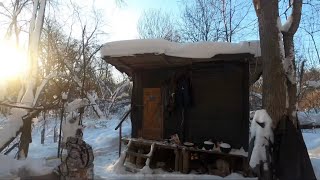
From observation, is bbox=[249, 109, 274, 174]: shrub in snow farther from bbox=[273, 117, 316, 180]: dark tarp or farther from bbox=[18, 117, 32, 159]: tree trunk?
bbox=[18, 117, 32, 159]: tree trunk

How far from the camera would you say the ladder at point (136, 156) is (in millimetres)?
9760

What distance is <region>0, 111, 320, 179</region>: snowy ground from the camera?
6.61m

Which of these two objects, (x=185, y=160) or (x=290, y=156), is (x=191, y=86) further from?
(x=290, y=156)

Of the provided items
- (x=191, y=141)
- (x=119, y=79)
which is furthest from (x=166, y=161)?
(x=119, y=79)

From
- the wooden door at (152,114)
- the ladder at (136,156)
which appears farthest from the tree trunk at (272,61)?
the wooden door at (152,114)

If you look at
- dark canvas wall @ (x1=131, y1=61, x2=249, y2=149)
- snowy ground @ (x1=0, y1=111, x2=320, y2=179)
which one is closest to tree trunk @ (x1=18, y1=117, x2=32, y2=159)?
snowy ground @ (x1=0, y1=111, x2=320, y2=179)

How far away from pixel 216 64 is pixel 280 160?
13.5 ft

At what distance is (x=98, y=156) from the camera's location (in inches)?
536

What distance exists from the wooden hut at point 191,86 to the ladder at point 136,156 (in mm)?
422

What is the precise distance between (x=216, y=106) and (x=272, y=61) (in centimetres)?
350

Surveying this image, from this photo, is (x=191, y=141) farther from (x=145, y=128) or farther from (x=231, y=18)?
(x=231, y=18)

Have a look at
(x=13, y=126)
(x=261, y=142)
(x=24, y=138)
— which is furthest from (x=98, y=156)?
(x=261, y=142)

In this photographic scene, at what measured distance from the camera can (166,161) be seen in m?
10.7

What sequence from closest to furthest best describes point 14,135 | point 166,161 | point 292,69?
1. point 292,69
2. point 14,135
3. point 166,161
